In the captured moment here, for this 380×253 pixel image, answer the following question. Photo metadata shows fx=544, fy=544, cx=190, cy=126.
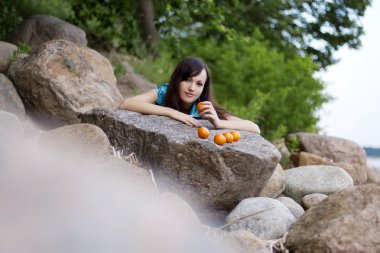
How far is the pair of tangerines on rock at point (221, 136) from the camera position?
429cm

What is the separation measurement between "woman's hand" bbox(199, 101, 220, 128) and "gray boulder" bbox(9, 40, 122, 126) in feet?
6.05

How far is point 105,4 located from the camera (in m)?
11.5

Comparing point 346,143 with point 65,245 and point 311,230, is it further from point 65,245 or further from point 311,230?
point 65,245

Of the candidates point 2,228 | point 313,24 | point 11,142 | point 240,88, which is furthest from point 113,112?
point 313,24

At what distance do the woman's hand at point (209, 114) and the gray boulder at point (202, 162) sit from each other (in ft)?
0.24

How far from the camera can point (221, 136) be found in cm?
431

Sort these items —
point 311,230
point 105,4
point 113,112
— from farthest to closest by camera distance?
1. point 105,4
2. point 113,112
3. point 311,230

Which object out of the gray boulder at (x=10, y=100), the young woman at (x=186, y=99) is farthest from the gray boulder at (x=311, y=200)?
the gray boulder at (x=10, y=100)

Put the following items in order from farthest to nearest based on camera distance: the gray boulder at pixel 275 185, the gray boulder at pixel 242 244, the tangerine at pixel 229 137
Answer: the gray boulder at pixel 275 185
the tangerine at pixel 229 137
the gray boulder at pixel 242 244

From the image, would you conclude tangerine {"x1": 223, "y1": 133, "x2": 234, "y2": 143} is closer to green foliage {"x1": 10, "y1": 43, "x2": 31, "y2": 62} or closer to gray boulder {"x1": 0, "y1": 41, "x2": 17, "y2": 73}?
green foliage {"x1": 10, "y1": 43, "x2": 31, "y2": 62}

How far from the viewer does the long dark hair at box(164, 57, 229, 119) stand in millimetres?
5059

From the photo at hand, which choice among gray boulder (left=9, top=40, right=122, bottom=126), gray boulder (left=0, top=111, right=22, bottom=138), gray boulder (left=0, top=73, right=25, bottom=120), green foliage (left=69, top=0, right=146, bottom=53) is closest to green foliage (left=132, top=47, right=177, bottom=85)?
green foliage (left=69, top=0, right=146, bottom=53)

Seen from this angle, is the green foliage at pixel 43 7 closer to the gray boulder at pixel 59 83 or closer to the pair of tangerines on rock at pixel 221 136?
the gray boulder at pixel 59 83

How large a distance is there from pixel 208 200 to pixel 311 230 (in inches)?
40.7
